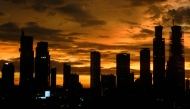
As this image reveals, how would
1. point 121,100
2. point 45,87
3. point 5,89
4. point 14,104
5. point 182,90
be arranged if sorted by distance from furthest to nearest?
1. point 182,90
2. point 45,87
3. point 5,89
4. point 121,100
5. point 14,104

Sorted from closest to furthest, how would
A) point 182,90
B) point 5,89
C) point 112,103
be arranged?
1. point 112,103
2. point 5,89
3. point 182,90

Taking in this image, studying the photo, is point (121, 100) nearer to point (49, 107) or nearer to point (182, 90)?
point (49, 107)

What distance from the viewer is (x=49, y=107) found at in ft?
382

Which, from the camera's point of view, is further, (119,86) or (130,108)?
(119,86)

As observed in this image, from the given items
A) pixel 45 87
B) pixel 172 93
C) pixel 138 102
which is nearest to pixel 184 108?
pixel 138 102

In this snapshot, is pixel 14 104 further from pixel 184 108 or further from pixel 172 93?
pixel 172 93

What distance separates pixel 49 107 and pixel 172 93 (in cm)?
8358

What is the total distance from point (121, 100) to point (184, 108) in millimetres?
23509

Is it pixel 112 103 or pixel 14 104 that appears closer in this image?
pixel 14 104

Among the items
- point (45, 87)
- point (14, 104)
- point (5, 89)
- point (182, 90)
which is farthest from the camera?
point (182, 90)

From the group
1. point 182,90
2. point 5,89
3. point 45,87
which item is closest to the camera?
point 5,89

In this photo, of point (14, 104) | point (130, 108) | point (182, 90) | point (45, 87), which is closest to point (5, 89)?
point (45, 87)

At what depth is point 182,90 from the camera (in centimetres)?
19525

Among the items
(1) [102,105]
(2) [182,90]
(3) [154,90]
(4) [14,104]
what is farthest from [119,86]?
(4) [14,104]
